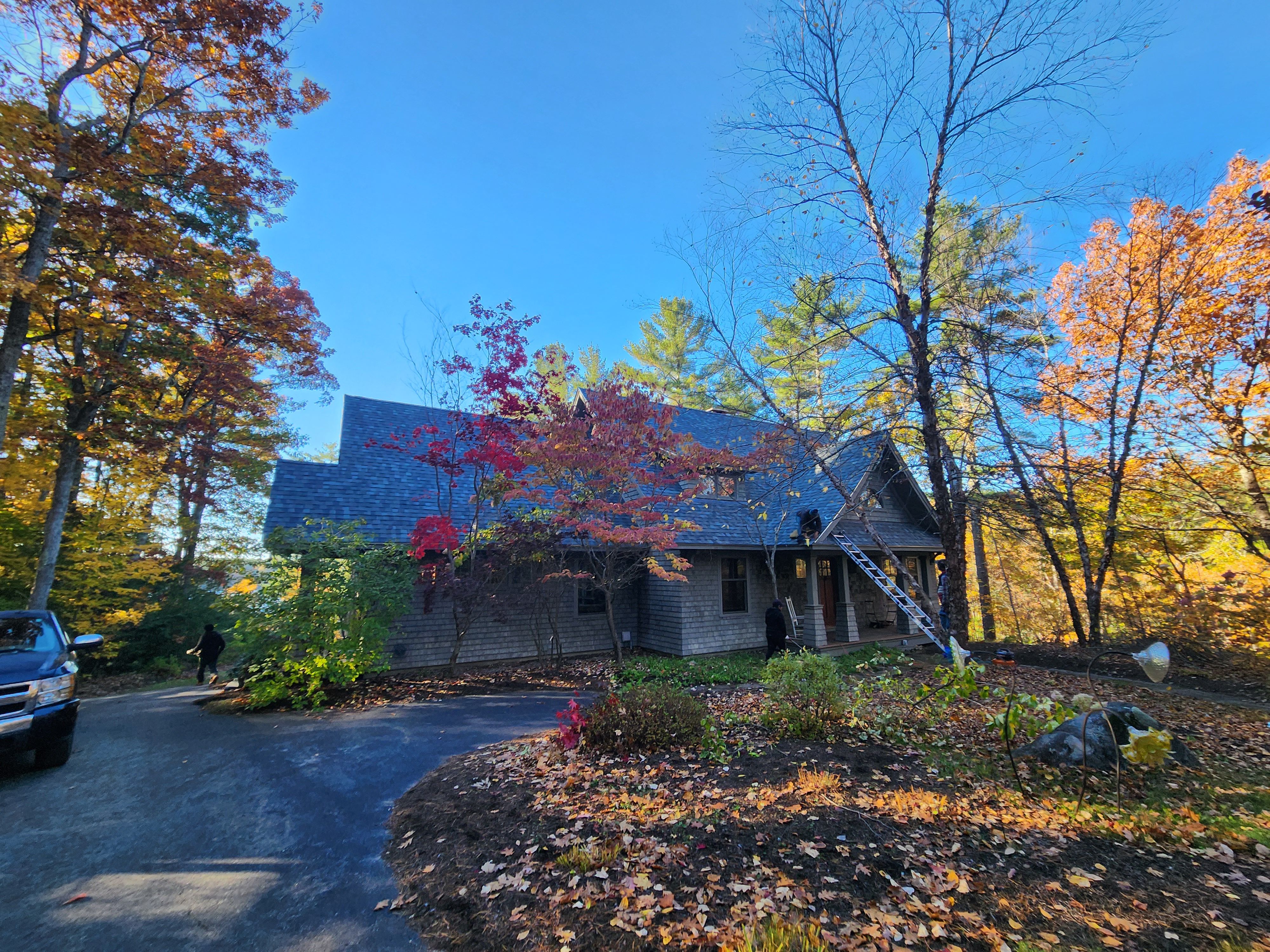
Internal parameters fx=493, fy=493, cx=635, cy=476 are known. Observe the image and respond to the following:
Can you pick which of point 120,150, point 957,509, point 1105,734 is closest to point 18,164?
point 120,150

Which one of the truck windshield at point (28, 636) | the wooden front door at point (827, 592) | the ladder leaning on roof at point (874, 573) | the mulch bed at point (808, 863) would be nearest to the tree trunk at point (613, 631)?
the mulch bed at point (808, 863)

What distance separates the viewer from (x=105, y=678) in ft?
43.4

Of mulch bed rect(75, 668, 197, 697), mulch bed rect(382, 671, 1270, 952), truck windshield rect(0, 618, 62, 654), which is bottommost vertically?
mulch bed rect(75, 668, 197, 697)

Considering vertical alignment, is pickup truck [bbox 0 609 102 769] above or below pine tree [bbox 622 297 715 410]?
below

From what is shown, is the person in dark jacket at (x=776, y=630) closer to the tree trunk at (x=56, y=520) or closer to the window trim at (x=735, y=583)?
the window trim at (x=735, y=583)

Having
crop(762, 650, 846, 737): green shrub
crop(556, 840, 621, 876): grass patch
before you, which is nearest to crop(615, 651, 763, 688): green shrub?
crop(762, 650, 846, 737): green shrub

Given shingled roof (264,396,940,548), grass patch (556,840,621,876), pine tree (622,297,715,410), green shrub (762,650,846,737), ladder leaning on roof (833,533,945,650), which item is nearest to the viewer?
grass patch (556,840,621,876)

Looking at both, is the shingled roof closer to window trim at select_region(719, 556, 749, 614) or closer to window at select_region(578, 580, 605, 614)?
window trim at select_region(719, 556, 749, 614)

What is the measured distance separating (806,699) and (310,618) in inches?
297

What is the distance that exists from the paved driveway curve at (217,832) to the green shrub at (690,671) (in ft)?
10.7

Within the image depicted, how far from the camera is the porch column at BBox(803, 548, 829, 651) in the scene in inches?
512

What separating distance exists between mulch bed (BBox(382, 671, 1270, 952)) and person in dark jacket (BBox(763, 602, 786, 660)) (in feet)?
20.7

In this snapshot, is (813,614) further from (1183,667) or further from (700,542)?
(1183,667)

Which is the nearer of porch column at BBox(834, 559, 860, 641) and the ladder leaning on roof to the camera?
the ladder leaning on roof
